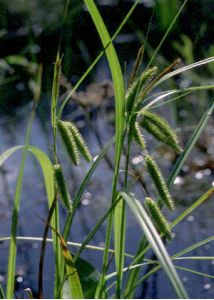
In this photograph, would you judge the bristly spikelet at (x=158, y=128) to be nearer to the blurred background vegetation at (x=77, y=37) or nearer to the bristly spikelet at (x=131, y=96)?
the bristly spikelet at (x=131, y=96)

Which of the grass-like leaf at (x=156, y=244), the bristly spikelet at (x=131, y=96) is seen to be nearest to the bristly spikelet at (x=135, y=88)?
the bristly spikelet at (x=131, y=96)

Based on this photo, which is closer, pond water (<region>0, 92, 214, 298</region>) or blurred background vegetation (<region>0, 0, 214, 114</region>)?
pond water (<region>0, 92, 214, 298</region>)

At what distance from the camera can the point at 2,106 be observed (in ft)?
9.47

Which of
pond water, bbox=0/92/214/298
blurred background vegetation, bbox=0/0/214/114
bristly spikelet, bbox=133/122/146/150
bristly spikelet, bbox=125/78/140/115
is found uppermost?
bristly spikelet, bbox=125/78/140/115

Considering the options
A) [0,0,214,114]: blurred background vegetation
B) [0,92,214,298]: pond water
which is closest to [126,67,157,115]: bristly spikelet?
[0,92,214,298]: pond water

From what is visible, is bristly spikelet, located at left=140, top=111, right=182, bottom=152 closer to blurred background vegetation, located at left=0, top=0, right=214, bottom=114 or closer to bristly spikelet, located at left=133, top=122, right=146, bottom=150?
bristly spikelet, located at left=133, top=122, right=146, bottom=150

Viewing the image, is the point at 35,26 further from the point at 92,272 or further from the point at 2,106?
the point at 92,272

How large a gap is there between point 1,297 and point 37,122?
174 centimetres

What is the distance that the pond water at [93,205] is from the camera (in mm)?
1812

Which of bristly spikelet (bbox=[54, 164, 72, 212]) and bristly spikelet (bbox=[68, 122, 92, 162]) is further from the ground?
bristly spikelet (bbox=[68, 122, 92, 162])

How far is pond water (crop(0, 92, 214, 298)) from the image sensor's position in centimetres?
181

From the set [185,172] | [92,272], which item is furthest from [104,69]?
[92,272]

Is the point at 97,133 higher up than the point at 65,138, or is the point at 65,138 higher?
the point at 65,138

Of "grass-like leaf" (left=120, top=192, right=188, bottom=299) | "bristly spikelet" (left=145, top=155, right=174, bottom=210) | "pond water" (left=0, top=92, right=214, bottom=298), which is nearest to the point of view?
"grass-like leaf" (left=120, top=192, right=188, bottom=299)
